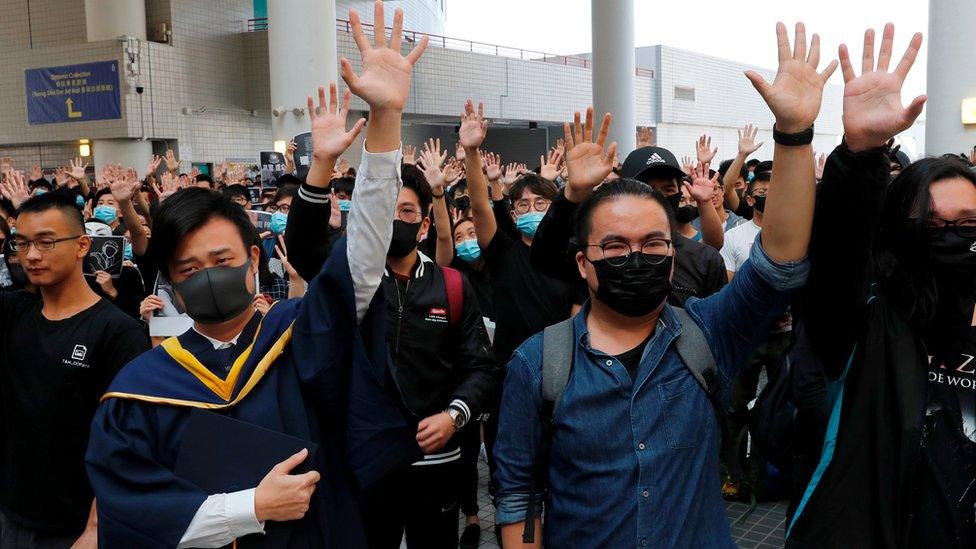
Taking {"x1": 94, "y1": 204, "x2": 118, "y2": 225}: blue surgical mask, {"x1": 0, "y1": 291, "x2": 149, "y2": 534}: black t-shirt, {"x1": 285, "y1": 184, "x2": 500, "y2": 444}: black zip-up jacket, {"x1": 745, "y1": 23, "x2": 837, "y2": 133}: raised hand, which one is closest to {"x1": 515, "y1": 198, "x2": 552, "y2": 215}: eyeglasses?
{"x1": 285, "y1": 184, "x2": 500, "y2": 444}: black zip-up jacket

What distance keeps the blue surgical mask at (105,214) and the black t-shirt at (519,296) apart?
5.62m

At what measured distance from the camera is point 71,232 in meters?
3.29

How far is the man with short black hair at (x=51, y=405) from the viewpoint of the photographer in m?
2.92

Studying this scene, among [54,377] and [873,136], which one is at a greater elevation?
[873,136]

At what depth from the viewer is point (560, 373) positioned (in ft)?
6.80

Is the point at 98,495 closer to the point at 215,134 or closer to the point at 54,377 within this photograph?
the point at 54,377

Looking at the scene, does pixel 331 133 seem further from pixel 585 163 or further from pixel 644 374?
pixel 644 374

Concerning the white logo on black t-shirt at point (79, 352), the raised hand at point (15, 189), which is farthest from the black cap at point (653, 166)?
the raised hand at point (15, 189)

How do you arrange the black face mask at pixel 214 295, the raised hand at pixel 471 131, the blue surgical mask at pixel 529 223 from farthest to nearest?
the blue surgical mask at pixel 529 223
the raised hand at pixel 471 131
the black face mask at pixel 214 295

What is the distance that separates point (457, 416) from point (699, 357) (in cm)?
146

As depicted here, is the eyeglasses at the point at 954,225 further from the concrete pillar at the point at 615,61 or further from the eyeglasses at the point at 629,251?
the concrete pillar at the point at 615,61

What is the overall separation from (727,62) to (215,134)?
25552mm

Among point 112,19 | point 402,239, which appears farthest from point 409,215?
point 112,19

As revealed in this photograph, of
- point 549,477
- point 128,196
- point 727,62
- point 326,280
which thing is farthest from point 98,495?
point 727,62
